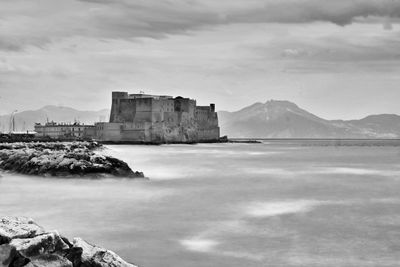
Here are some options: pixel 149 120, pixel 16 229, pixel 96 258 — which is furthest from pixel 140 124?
pixel 96 258

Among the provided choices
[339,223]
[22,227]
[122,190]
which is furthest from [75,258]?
[122,190]

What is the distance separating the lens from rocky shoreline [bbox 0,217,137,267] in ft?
19.4

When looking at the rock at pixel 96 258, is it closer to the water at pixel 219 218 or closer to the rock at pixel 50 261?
the rock at pixel 50 261

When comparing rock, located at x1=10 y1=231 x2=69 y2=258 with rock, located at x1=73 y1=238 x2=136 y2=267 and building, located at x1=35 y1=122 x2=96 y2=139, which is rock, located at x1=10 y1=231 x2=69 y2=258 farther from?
building, located at x1=35 y1=122 x2=96 y2=139

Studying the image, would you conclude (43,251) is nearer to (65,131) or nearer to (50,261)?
(50,261)

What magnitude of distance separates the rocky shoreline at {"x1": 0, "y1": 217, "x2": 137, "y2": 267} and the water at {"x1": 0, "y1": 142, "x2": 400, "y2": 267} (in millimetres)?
1753

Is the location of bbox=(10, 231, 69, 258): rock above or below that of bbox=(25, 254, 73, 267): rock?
above

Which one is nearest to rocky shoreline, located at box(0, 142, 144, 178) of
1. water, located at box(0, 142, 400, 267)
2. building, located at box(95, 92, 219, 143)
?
water, located at box(0, 142, 400, 267)

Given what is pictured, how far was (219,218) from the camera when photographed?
12805mm

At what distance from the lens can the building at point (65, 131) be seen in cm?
8138

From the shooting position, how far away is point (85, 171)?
20.7m

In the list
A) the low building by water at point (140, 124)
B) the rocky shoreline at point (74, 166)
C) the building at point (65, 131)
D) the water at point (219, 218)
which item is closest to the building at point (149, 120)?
the low building by water at point (140, 124)

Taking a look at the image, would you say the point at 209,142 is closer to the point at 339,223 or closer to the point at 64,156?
the point at 64,156

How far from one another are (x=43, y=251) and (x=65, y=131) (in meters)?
79.7
